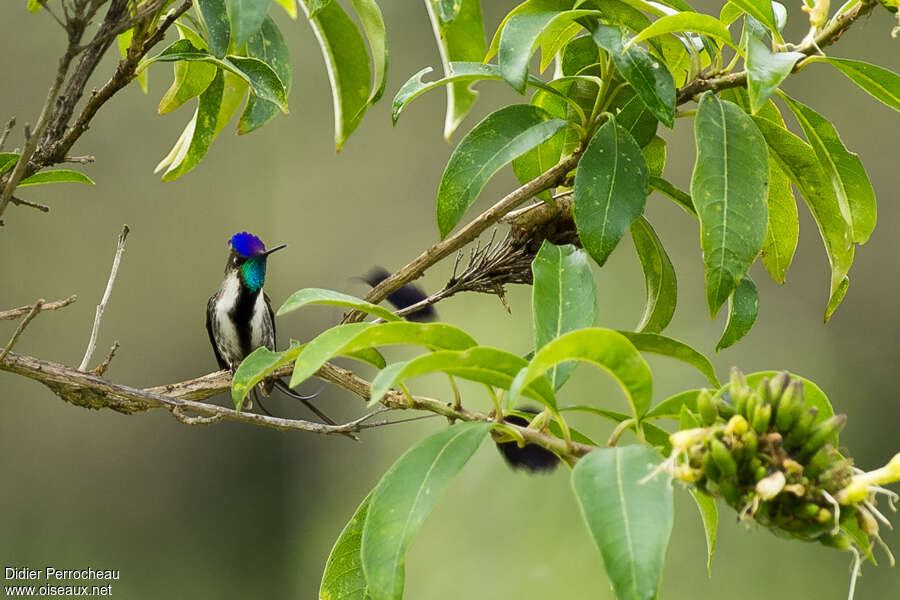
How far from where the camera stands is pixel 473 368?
60 centimetres

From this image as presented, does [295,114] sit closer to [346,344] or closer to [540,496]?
[540,496]

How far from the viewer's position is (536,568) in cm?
239

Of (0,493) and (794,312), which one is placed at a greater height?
(794,312)

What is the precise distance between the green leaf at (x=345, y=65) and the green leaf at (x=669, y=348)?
0.41 meters

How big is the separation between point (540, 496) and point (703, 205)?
5.97ft

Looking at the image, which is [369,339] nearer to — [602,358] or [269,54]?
[602,358]

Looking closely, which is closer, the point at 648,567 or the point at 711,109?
the point at 648,567

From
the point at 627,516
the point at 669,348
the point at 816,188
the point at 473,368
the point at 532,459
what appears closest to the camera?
the point at 627,516

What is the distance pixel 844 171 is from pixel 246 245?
1.18 metres

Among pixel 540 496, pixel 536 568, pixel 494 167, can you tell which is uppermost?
pixel 494 167

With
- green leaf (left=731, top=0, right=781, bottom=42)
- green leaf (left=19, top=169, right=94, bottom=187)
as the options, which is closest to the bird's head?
green leaf (left=19, top=169, right=94, bottom=187)

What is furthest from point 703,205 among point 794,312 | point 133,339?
point 133,339

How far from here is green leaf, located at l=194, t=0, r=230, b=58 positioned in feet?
2.48

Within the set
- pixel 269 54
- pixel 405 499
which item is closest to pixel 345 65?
pixel 269 54
